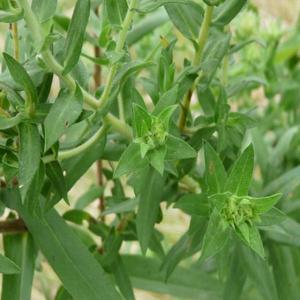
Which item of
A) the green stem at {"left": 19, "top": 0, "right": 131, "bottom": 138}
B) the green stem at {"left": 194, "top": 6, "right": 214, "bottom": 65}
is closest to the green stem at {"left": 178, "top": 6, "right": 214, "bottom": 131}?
the green stem at {"left": 194, "top": 6, "right": 214, "bottom": 65}

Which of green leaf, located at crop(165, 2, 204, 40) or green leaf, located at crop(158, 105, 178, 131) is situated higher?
green leaf, located at crop(165, 2, 204, 40)

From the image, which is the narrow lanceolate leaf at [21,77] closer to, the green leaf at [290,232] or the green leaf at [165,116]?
the green leaf at [165,116]

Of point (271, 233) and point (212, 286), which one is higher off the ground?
point (271, 233)

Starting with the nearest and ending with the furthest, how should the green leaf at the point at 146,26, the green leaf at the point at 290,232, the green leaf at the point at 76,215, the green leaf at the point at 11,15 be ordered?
1. the green leaf at the point at 11,15
2. the green leaf at the point at 290,232
3. the green leaf at the point at 76,215
4. the green leaf at the point at 146,26

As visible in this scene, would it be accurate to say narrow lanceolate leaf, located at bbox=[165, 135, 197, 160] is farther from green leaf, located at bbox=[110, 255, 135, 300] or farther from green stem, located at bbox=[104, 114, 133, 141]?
green leaf, located at bbox=[110, 255, 135, 300]

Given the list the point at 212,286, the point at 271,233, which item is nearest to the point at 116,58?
the point at 271,233

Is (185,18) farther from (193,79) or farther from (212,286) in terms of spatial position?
(212,286)

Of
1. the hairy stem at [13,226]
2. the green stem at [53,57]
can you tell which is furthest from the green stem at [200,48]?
the hairy stem at [13,226]
